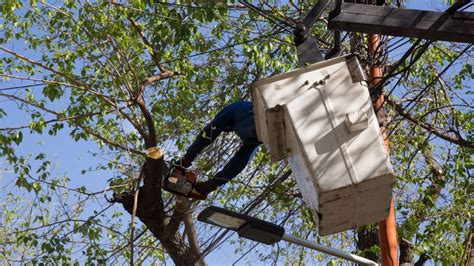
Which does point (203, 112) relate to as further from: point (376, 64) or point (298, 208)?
point (376, 64)

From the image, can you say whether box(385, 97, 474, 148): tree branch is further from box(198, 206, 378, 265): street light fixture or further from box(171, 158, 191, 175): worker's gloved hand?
box(198, 206, 378, 265): street light fixture

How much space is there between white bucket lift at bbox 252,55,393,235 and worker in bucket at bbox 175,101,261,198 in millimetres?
1674

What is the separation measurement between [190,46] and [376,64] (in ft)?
5.47

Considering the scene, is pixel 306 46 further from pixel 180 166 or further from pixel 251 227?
pixel 180 166


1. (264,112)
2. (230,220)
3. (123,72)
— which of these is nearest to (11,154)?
(123,72)

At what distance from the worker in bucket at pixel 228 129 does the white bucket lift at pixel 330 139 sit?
1674mm

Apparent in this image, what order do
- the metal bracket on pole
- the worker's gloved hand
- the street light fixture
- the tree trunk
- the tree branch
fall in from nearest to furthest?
the metal bracket on pole, the street light fixture, the tree trunk, the worker's gloved hand, the tree branch

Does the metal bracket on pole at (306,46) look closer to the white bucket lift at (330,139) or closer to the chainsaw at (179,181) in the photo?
the white bucket lift at (330,139)

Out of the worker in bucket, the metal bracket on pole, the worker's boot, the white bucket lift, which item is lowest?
the white bucket lift

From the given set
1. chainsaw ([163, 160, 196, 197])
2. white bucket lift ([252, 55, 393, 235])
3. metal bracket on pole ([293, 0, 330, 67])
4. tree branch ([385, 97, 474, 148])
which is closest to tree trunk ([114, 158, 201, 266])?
chainsaw ([163, 160, 196, 197])

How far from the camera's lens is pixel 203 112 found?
7953 mm

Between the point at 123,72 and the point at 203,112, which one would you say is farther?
the point at 203,112

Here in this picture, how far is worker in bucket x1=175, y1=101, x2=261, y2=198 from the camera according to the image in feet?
18.9

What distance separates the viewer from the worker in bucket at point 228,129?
A: 5.77 metres
